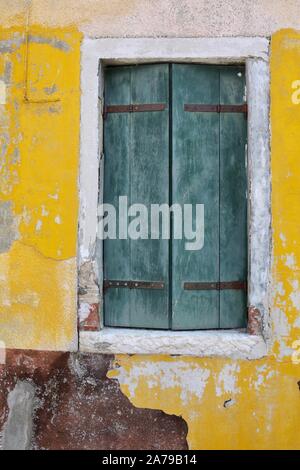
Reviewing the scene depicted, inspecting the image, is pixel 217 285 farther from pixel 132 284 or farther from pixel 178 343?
pixel 132 284

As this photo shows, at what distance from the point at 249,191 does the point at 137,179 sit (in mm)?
724

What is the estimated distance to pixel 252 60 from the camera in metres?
3.30

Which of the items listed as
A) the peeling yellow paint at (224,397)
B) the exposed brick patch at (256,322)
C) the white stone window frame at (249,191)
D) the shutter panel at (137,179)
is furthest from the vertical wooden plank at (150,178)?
the exposed brick patch at (256,322)

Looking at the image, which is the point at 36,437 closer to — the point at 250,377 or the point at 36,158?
the point at 250,377

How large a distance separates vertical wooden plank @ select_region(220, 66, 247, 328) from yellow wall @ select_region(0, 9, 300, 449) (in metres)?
0.22

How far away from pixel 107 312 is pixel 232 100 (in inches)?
63.1

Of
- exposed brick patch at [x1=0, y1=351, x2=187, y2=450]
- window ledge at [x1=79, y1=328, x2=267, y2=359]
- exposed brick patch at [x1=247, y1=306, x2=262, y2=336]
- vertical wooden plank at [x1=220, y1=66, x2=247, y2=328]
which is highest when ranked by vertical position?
vertical wooden plank at [x1=220, y1=66, x2=247, y2=328]

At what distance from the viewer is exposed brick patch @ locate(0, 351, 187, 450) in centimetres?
329

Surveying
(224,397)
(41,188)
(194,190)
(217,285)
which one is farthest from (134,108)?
(224,397)

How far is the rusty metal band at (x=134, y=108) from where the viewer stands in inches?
134

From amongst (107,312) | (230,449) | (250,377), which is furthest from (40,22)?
(230,449)

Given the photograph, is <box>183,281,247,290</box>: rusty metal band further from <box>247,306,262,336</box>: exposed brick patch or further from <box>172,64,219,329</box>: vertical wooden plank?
<box>247,306,262,336</box>: exposed brick patch

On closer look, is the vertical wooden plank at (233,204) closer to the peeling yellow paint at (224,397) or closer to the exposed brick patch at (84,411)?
the peeling yellow paint at (224,397)

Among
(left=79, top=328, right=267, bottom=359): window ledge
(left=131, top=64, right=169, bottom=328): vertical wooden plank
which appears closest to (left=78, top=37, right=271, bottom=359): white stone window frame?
(left=79, top=328, right=267, bottom=359): window ledge
